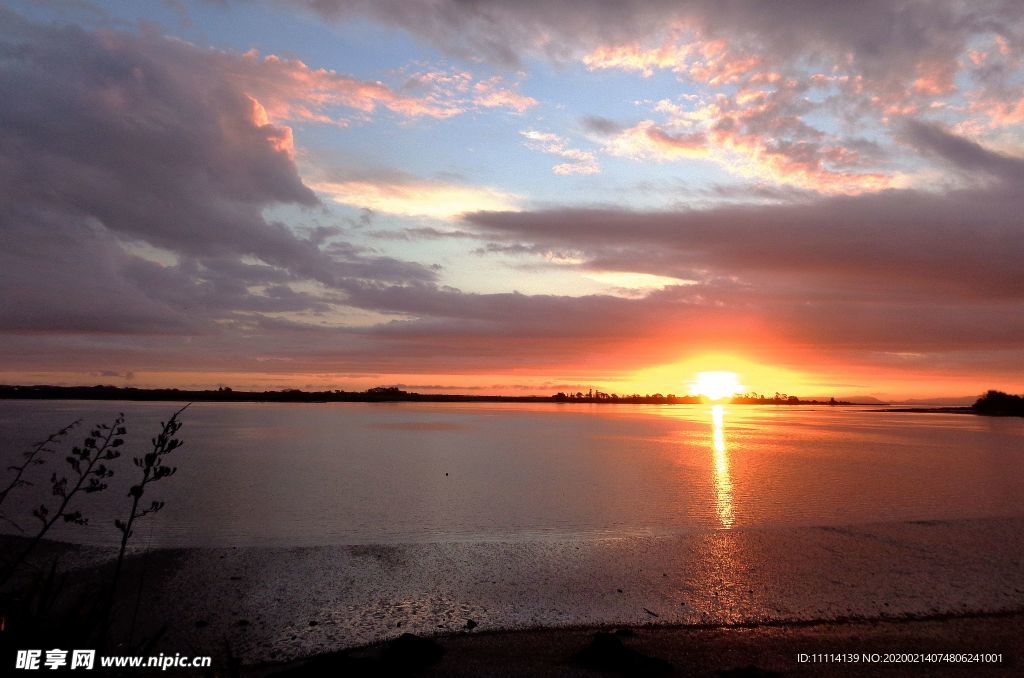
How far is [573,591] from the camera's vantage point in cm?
1084

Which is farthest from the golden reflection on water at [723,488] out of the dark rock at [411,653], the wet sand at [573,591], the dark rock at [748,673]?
the dark rock at [411,653]

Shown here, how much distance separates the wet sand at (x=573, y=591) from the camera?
889cm

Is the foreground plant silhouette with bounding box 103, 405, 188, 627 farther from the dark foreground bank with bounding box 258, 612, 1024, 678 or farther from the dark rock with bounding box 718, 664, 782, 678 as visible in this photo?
the dark rock with bounding box 718, 664, 782, 678

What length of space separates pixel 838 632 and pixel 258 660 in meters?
7.59

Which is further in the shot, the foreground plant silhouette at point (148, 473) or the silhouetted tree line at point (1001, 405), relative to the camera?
the silhouetted tree line at point (1001, 405)

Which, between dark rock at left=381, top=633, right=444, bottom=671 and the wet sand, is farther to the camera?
the wet sand

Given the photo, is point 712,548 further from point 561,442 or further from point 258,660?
point 561,442

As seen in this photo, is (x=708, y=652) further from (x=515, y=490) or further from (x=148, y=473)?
(x=515, y=490)

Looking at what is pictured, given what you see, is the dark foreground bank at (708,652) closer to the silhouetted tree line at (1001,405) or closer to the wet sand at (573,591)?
the wet sand at (573,591)

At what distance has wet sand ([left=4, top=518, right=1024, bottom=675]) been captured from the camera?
8.89m

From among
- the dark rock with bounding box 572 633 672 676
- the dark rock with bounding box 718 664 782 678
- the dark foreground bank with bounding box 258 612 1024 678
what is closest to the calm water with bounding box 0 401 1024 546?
the dark foreground bank with bounding box 258 612 1024 678

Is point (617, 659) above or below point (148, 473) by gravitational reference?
below

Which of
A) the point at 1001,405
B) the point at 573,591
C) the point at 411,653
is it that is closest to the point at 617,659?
the point at 411,653

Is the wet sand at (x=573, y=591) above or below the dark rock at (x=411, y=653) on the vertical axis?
below
